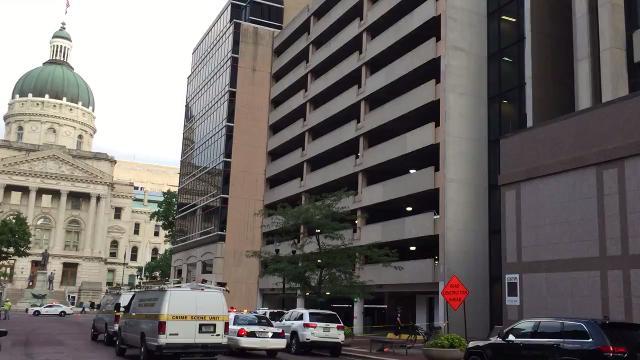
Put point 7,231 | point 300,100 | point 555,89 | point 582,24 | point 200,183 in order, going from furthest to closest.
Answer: point 7,231 → point 200,183 → point 300,100 → point 555,89 → point 582,24

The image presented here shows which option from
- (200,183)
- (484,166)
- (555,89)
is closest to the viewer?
(555,89)

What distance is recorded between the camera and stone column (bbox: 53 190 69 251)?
12231cm

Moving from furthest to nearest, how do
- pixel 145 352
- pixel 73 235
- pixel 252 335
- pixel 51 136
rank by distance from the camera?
pixel 51 136, pixel 73 235, pixel 252 335, pixel 145 352

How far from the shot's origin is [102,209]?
12738cm

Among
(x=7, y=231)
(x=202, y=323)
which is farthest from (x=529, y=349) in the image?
(x=7, y=231)

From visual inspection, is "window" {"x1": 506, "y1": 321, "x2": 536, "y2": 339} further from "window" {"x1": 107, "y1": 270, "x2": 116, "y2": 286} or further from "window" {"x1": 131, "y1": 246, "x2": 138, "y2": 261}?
"window" {"x1": 131, "y1": 246, "x2": 138, "y2": 261}

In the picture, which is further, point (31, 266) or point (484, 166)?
point (31, 266)

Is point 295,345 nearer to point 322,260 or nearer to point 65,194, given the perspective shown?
point 322,260

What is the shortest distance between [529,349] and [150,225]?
450 ft

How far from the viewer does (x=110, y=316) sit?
86.7 feet

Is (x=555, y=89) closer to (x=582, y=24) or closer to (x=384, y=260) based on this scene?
(x=582, y=24)

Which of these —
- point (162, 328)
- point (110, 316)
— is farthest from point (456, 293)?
point (110, 316)

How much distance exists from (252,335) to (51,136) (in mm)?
127914

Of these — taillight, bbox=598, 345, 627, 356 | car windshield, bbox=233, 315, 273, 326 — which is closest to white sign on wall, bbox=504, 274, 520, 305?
car windshield, bbox=233, 315, 273, 326
